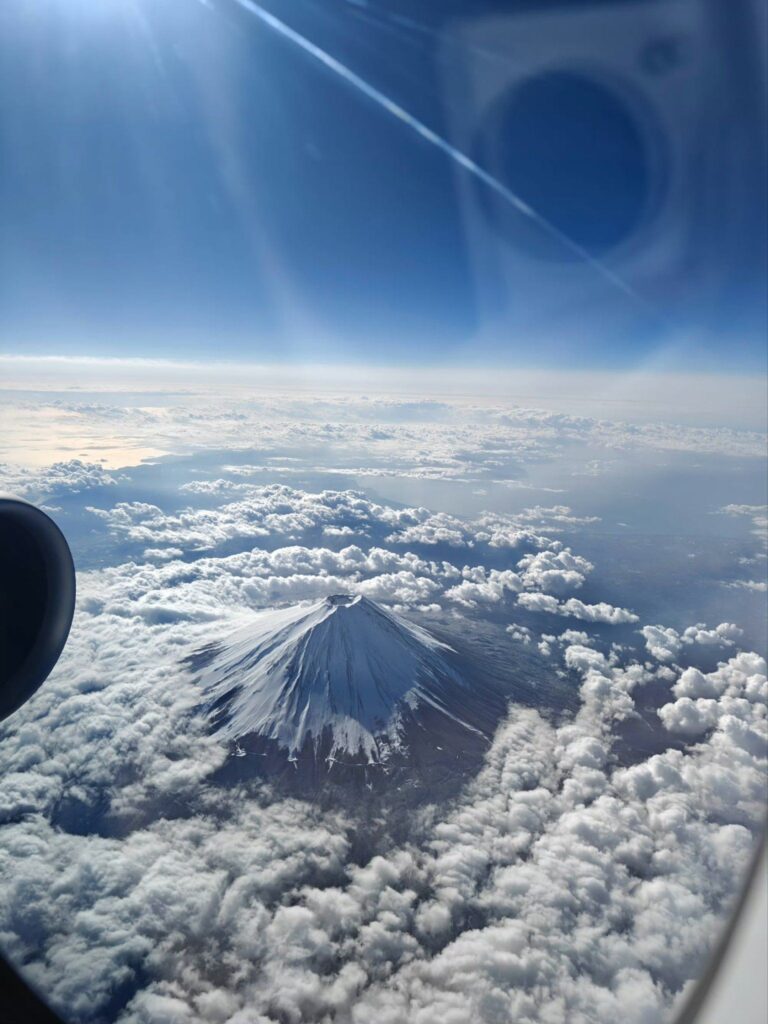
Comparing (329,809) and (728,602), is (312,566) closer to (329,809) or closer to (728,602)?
(329,809)

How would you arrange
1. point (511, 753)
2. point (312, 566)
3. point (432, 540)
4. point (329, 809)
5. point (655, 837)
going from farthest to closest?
point (432, 540) → point (312, 566) → point (511, 753) → point (329, 809) → point (655, 837)

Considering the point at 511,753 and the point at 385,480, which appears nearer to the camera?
the point at 511,753

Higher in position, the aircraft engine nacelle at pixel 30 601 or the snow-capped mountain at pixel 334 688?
the aircraft engine nacelle at pixel 30 601

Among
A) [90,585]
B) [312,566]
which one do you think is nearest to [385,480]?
[312,566]

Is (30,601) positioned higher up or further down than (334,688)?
higher up

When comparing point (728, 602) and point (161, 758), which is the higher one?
point (728, 602)

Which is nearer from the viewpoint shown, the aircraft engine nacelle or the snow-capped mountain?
the aircraft engine nacelle

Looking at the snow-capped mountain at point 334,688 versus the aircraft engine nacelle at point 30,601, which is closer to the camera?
the aircraft engine nacelle at point 30,601

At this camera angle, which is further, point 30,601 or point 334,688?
point 334,688
